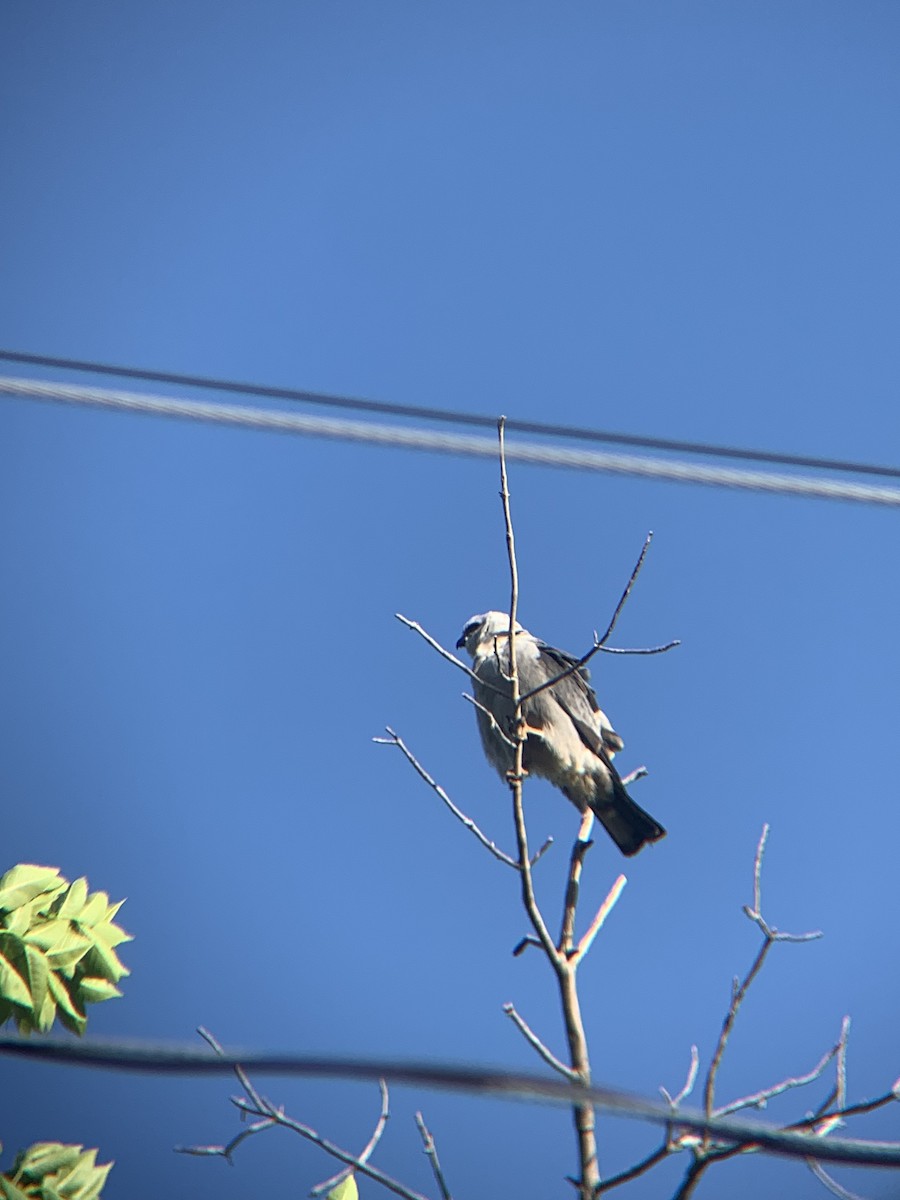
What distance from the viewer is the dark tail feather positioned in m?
4.45

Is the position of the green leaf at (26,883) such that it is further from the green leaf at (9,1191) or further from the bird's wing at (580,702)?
the bird's wing at (580,702)

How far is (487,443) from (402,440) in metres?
0.22

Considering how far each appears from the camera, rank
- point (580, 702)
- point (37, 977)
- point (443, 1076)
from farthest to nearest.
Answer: point (580, 702)
point (37, 977)
point (443, 1076)

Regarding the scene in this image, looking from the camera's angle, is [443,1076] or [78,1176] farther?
[78,1176]

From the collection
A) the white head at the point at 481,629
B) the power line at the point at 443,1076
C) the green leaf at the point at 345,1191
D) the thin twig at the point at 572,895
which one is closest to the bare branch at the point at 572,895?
the thin twig at the point at 572,895

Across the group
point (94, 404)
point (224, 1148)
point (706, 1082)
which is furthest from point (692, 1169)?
point (94, 404)

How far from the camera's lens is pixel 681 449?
114 inches

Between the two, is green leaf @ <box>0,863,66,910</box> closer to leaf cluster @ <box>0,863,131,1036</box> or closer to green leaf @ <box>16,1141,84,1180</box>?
leaf cluster @ <box>0,863,131,1036</box>

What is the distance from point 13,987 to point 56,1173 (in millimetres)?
409

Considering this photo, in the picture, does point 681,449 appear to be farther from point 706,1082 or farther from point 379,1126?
point 379,1126

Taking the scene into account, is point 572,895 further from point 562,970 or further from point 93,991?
point 93,991

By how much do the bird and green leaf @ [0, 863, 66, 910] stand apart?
2.14 meters

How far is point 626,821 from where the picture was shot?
452 cm

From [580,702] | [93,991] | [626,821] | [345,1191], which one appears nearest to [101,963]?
[93,991]
